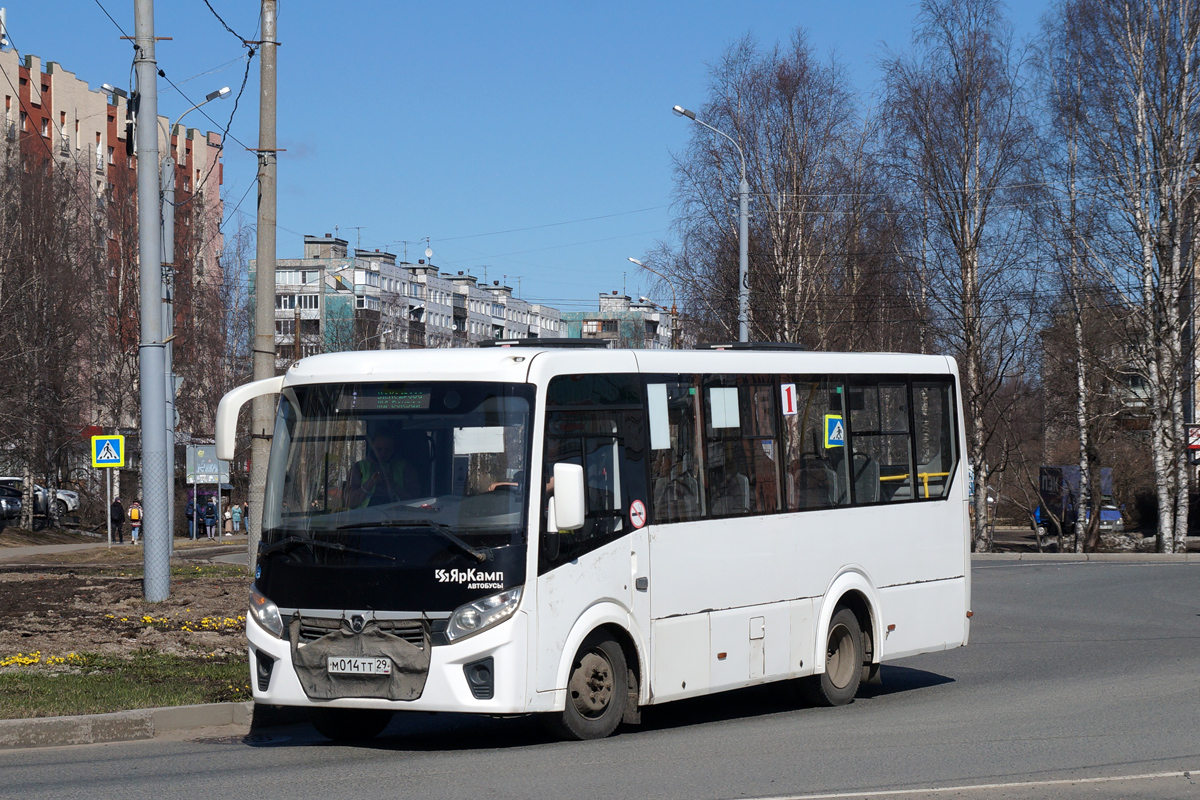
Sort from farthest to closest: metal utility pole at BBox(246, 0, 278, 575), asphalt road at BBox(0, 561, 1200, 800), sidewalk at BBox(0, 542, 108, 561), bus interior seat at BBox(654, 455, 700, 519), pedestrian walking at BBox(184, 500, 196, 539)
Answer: pedestrian walking at BBox(184, 500, 196, 539) → sidewalk at BBox(0, 542, 108, 561) → metal utility pole at BBox(246, 0, 278, 575) → bus interior seat at BBox(654, 455, 700, 519) → asphalt road at BBox(0, 561, 1200, 800)

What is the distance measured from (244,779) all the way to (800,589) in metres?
4.48

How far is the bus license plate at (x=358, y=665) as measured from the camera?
8.36m

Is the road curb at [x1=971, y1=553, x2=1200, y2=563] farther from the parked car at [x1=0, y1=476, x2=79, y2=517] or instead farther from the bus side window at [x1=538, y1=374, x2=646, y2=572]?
the parked car at [x1=0, y1=476, x2=79, y2=517]

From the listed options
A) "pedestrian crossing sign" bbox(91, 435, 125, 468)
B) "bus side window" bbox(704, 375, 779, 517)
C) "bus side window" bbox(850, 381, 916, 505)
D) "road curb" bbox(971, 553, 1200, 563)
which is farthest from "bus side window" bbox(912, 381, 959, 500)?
"pedestrian crossing sign" bbox(91, 435, 125, 468)

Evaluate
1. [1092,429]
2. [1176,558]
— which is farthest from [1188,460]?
[1176,558]

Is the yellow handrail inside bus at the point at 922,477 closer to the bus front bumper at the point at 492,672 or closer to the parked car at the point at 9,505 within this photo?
the bus front bumper at the point at 492,672

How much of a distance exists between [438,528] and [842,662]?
4.03 m

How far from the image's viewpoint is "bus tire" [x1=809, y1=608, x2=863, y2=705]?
35.6 feet

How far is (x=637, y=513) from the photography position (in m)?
9.25

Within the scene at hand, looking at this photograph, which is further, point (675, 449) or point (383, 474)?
point (675, 449)

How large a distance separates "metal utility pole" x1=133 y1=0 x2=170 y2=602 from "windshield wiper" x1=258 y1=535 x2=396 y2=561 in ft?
26.5

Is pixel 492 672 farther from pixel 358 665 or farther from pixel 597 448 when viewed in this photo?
pixel 597 448

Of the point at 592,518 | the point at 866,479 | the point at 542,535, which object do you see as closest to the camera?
the point at 542,535

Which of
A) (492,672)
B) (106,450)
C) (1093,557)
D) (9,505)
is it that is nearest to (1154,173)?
(1093,557)
